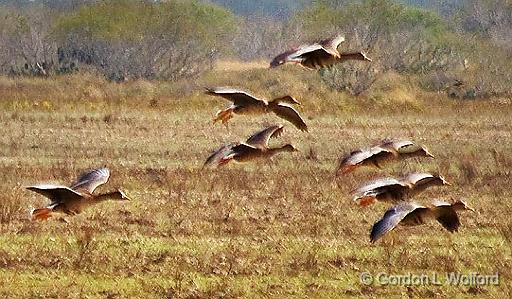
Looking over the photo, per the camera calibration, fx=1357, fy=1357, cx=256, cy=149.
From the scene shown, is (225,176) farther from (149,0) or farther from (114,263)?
(149,0)

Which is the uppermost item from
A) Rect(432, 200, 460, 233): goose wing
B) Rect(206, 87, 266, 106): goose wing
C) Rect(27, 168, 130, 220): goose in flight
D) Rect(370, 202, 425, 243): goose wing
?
Rect(206, 87, 266, 106): goose wing

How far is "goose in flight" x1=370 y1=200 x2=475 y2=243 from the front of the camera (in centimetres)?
765

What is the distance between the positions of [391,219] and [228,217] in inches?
241

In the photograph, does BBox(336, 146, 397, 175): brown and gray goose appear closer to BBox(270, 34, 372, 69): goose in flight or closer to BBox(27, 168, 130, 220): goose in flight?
BBox(270, 34, 372, 69): goose in flight

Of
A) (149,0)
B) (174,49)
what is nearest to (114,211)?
(174,49)

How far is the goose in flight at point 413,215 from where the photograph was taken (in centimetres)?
765

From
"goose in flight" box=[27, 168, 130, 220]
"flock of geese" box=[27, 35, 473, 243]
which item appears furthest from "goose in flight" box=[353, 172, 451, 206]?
"goose in flight" box=[27, 168, 130, 220]

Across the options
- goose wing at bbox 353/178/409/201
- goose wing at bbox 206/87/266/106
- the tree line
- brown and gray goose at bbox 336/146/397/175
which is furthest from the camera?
the tree line

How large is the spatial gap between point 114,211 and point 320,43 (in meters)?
5.62

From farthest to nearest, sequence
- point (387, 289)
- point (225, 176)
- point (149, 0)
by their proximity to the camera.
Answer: point (149, 0), point (225, 176), point (387, 289)

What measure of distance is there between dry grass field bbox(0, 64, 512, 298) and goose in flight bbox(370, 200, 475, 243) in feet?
6.13

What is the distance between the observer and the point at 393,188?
8680 mm

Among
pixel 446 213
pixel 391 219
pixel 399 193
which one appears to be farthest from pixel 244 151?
pixel 391 219

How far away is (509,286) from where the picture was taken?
10.5 meters
